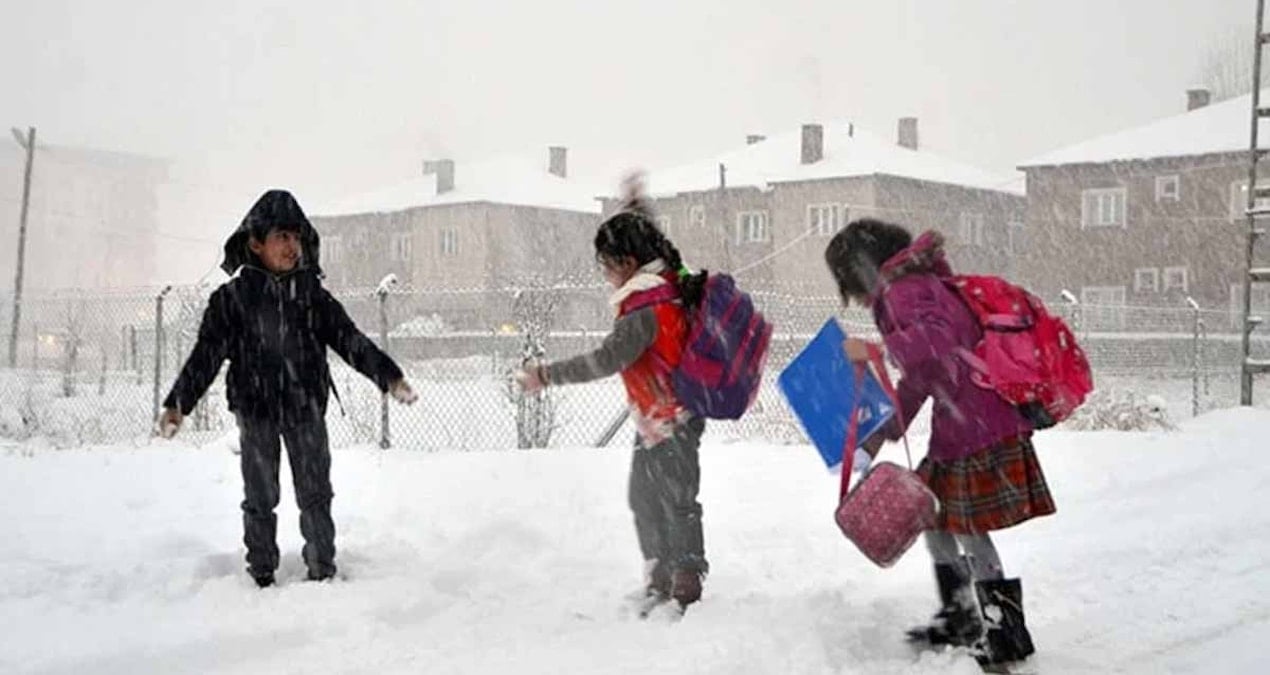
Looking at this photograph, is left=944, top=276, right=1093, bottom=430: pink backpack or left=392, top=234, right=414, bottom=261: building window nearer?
left=944, top=276, right=1093, bottom=430: pink backpack

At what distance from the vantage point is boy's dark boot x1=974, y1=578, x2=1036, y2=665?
433cm

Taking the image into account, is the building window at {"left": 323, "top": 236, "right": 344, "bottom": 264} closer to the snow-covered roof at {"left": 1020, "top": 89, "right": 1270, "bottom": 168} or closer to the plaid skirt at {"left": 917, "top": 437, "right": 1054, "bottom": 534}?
the snow-covered roof at {"left": 1020, "top": 89, "right": 1270, "bottom": 168}

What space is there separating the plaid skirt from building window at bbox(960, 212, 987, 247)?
4582cm

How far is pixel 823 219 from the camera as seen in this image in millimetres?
45812

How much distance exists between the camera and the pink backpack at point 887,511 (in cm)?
432

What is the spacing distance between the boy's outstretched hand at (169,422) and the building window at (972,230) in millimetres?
45912

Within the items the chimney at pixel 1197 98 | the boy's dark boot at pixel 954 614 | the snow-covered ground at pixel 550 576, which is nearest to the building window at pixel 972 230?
the chimney at pixel 1197 98

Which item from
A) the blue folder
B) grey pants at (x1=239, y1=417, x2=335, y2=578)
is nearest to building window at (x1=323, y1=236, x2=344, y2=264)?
grey pants at (x1=239, y1=417, x2=335, y2=578)

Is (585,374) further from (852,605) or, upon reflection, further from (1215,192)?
(1215,192)

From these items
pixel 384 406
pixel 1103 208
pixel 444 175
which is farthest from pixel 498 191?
pixel 384 406

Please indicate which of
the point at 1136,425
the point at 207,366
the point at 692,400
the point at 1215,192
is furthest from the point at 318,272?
the point at 1215,192

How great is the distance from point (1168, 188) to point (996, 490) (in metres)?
40.4

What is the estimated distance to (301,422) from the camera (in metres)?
5.37

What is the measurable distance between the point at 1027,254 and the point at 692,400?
4118 cm
